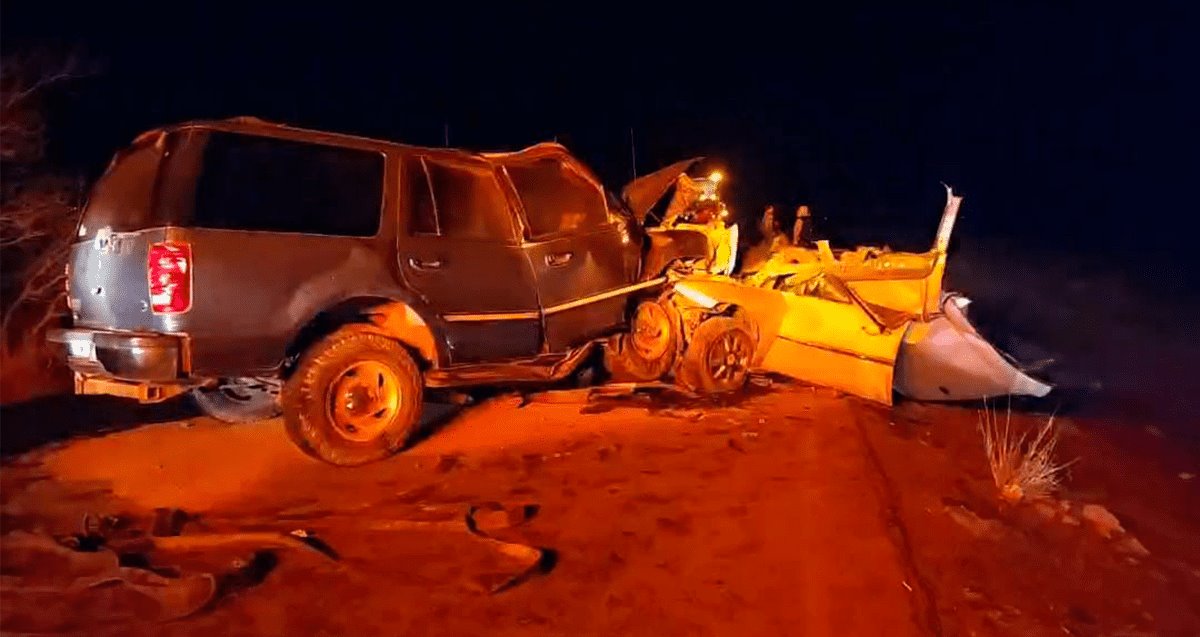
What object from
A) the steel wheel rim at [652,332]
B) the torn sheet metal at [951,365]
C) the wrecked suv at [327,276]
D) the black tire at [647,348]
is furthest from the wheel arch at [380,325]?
the torn sheet metal at [951,365]

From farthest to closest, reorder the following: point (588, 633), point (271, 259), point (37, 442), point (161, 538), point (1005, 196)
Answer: point (1005, 196) < point (37, 442) < point (271, 259) < point (161, 538) < point (588, 633)

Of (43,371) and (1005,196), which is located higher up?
(1005,196)

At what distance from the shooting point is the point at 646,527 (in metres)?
6.00

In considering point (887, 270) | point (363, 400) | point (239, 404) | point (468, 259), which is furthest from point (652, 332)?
point (239, 404)

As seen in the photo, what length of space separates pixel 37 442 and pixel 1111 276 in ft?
78.9

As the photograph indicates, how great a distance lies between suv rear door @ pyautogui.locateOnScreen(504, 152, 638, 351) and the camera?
8477 mm

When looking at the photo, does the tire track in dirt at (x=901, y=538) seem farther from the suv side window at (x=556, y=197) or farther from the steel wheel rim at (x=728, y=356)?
the suv side window at (x=556, y=197)

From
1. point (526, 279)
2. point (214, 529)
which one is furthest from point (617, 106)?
point (214, 529)

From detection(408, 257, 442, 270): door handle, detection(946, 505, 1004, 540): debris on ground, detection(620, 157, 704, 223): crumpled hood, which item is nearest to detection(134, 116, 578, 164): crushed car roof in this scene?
detection(408, 257, 442, 270): door handle

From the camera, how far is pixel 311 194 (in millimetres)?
6977

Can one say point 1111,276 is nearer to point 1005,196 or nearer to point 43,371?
point 1005,196

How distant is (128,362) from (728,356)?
567 cm

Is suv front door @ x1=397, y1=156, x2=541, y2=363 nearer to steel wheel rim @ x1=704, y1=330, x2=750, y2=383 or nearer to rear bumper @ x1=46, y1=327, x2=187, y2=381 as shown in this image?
rear bumper @ x1=46, y1=327, x2=187, y2=381

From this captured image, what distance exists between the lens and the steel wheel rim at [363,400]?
7191 mm
